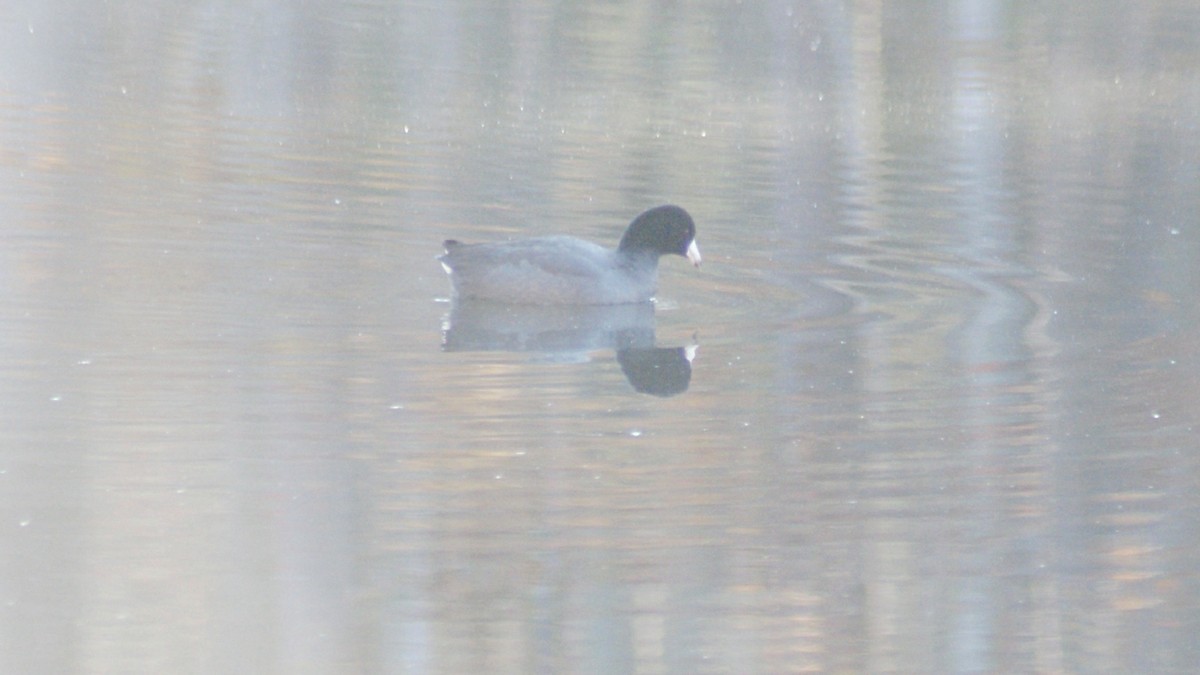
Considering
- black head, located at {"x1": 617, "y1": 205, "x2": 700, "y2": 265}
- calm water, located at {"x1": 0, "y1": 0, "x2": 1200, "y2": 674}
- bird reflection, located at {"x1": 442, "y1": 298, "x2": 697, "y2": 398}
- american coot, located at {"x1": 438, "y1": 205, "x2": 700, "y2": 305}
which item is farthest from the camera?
black head, located at {"x1": 617, "y1": 205, "x2": 700, "y2": 265}

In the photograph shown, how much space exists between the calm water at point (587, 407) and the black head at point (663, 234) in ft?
0.98

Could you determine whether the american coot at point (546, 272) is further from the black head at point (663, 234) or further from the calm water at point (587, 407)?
the black head at point (663, 234)

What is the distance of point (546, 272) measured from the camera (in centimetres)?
1080

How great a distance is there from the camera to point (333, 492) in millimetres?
7238

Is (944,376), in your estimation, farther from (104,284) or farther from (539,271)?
(104,284)

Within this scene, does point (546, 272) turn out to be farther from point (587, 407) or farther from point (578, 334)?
point (587, 407)

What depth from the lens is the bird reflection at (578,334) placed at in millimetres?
9430

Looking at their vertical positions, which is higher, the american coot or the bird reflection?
the american coot

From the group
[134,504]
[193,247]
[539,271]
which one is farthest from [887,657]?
[193,247]

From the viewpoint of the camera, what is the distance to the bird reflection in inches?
371

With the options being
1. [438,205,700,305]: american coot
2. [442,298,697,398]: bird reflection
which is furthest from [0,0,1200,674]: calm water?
[438,205,700,305]: american coot

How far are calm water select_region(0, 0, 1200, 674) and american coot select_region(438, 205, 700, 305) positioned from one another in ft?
0.47

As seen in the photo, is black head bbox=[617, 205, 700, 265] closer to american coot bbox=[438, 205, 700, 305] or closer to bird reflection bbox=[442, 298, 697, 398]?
american coot bbox=[438, 205, 700, 305]

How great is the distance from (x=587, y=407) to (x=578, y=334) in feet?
5.71
